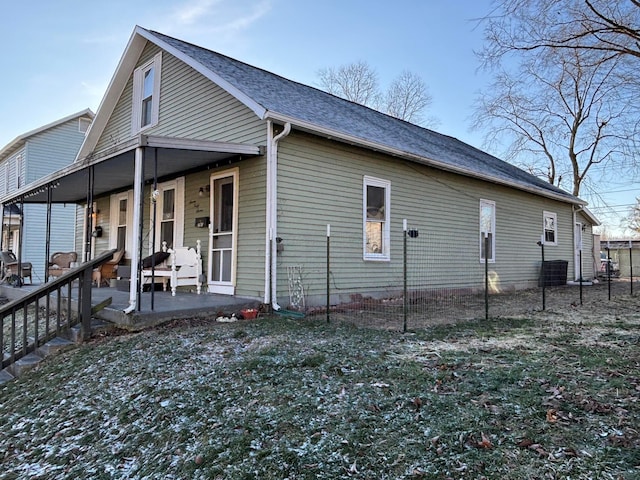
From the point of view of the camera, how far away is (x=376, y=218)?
8.69 meters

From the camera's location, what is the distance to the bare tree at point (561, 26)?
589 centimetres

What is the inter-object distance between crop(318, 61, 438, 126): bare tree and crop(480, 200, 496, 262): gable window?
17259mm

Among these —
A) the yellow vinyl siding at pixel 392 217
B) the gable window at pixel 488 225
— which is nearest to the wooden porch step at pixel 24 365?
the yellow vinyl siding at pixel 392 217

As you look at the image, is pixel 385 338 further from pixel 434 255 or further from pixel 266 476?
pixel 434 255

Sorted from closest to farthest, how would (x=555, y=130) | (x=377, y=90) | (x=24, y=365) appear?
(x=24, y=365)
(x=555, y=130)
(x=377, y=90)

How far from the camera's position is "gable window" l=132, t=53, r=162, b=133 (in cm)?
993

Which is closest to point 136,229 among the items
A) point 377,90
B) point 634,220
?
point 377,90

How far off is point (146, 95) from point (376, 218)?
6431mm

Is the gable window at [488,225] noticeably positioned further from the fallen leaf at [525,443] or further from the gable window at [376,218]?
the fallen leaf at [525,443]

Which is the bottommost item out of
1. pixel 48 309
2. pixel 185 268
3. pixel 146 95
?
pixel 48 309

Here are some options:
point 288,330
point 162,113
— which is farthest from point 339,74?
point 288,330

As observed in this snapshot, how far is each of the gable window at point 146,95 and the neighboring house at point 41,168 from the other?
9184 mm

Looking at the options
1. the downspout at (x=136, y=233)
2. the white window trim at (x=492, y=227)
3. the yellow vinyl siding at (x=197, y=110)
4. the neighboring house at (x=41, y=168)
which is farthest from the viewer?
the neighboring house at (x=41, y=168)

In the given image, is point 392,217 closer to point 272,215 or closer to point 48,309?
point 272,215
